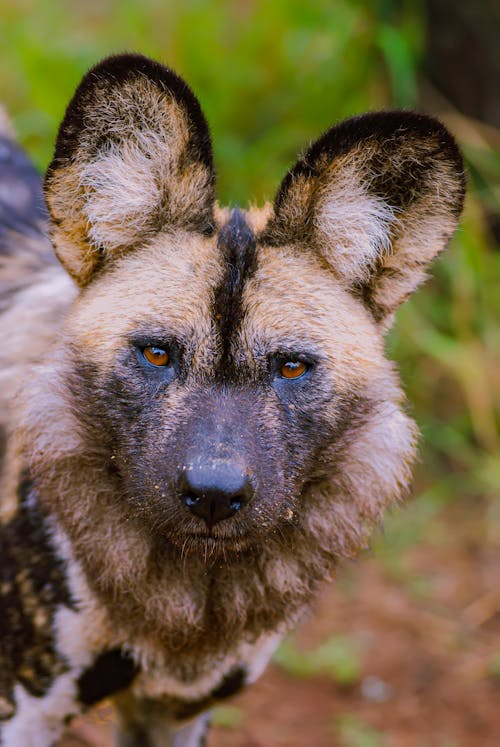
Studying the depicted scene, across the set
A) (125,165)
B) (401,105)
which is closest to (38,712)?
(125,165)

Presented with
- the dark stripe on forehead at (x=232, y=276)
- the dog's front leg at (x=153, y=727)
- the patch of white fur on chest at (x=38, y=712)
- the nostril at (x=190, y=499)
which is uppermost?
the dark stripe on forehead at (x=232, y=276)

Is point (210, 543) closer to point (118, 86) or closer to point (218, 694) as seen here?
point (218, 694)

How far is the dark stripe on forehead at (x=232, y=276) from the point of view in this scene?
6.75 feet

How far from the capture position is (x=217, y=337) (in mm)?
2047

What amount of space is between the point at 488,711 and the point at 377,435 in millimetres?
1760

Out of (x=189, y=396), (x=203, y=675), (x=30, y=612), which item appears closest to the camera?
(x=189, y=396)

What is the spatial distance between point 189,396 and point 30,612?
0.66m

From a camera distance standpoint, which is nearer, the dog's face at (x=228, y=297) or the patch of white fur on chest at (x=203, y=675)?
the dog's face at (x=228, y=297)

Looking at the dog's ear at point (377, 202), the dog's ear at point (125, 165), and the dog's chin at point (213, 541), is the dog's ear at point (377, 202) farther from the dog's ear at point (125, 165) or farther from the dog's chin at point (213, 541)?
the dog's chin at point (213, 541)

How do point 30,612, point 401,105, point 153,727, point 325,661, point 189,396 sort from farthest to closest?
point 401,105
point 325,661
point 153,727
point 30,612
point 189,396

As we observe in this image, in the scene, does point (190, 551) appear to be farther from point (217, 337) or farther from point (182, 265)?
point (182, 265)

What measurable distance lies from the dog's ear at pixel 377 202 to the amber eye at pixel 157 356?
0.37 metres

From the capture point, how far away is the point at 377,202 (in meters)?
2.24

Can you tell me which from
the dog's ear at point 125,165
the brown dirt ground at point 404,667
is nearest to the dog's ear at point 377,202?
the dog's ear at point 125,165
